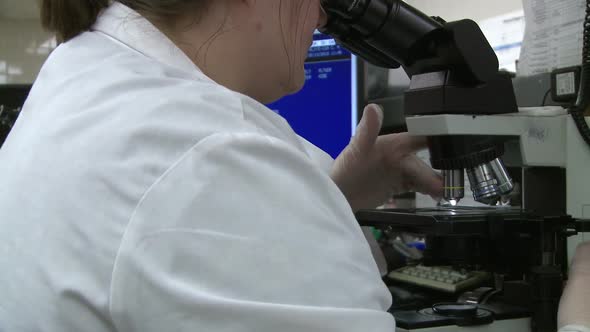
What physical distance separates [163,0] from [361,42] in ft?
1.11

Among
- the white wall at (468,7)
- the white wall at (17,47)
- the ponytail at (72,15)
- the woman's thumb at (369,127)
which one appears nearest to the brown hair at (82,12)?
the ponytail at (72,15)

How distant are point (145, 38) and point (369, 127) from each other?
1.50 feet

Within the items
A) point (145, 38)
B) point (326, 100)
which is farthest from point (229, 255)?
point (326, 100)

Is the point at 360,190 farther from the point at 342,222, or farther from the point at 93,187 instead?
the point at 93,187

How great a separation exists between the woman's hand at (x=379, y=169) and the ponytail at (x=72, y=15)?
451 millimetres

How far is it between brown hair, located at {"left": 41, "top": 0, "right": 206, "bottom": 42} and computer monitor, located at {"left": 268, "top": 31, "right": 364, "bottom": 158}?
97 centimetres

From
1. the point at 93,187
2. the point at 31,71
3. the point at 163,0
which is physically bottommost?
the point at 31,71

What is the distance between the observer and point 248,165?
42cm

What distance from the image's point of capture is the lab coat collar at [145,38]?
515 mm

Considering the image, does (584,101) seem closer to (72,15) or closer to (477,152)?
(477,152)

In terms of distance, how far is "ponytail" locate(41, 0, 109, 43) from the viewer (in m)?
0.58

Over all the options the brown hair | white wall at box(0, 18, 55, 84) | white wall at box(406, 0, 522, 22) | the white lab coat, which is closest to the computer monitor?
white wall at box(406, 0, 522, 22)

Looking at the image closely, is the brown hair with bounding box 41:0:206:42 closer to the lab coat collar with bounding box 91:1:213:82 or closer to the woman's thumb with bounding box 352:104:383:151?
the lab coat collar with bounding box 91:1:213:82

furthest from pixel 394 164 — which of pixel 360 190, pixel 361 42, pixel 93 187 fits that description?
pixel 93 187
